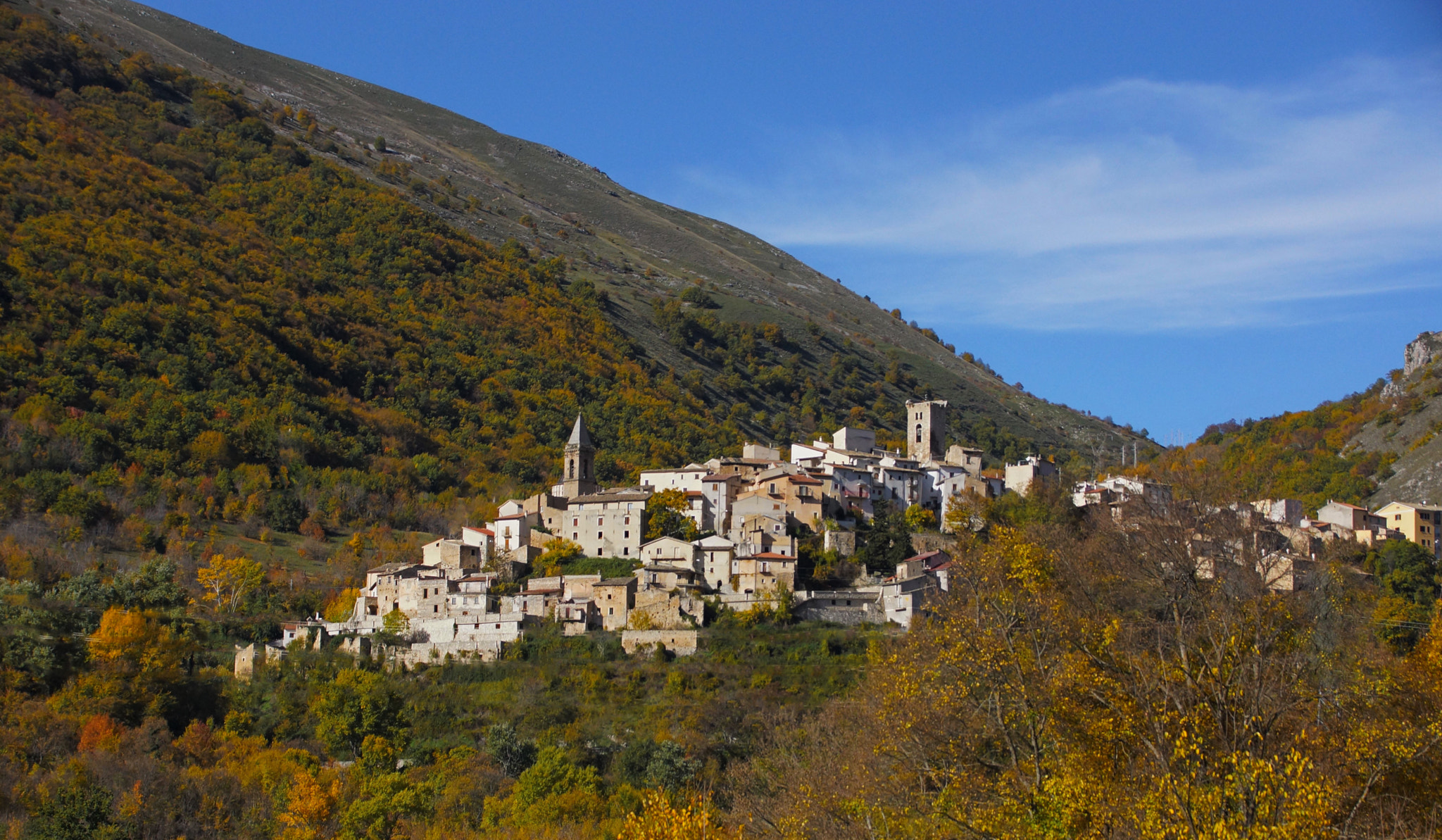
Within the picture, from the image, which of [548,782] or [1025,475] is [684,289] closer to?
[1025,475]

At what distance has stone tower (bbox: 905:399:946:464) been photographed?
252 feet

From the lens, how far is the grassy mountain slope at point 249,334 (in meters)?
78.7

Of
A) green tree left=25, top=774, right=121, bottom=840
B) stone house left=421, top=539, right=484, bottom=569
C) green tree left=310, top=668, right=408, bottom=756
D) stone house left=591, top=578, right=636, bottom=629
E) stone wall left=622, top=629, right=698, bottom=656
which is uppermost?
stone house left=421, top=539, right=484, bottom=569

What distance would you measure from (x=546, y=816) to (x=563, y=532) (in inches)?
789

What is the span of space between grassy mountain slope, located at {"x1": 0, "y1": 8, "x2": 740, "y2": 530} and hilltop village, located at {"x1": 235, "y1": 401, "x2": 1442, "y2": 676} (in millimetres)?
19974

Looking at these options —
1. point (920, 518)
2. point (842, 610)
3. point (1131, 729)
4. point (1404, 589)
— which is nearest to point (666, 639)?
point (842, 610)

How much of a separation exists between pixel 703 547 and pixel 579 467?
14.6m

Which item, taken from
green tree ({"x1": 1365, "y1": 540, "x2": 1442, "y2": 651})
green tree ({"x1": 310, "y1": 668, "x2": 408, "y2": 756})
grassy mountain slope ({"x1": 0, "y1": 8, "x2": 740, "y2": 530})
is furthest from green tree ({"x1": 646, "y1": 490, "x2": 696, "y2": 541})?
green tree ({"x1": 1365, "y1": 540, "x2": 1442, "y2": 651})

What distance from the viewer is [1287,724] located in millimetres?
25000

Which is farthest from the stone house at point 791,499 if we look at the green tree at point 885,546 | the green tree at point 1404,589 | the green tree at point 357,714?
the green tree at point 1404,589

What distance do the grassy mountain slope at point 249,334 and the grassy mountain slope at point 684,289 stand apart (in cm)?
921

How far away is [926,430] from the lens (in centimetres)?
7688

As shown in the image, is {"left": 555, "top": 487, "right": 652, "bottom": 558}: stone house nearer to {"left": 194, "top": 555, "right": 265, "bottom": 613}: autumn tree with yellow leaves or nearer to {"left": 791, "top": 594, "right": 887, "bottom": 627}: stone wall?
{"left": 791, "top": 594, "right": 887, "bottom": 627}: stone wall

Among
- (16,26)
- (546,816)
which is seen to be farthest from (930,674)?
(16,26)
